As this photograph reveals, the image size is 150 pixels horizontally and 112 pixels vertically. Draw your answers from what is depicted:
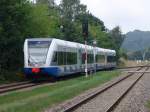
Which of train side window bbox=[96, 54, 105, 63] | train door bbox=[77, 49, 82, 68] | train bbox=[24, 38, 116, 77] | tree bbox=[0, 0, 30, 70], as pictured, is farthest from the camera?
train side window bbox=[96, 54, 105, 63]

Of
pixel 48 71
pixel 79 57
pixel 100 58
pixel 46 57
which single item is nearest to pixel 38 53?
pixel 46 57

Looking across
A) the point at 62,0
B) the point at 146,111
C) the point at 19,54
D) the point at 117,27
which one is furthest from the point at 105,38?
the point at 146,111

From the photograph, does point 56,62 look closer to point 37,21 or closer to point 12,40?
point 12,40

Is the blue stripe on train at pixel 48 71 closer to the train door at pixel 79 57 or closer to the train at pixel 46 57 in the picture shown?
the train at pixel 46 57

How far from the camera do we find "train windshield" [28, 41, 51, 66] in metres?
37.6

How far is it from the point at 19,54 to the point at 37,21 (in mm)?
8501

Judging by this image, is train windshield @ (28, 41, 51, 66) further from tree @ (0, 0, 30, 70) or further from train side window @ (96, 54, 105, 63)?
train side window @ (96, 54, 105, 63)

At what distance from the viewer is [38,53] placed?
3766 cm

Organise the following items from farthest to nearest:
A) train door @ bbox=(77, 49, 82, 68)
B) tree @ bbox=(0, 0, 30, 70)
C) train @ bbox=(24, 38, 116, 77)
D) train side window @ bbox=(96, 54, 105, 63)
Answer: train side window @ bbox=(96, 54, 105, 63) < train door @ bbox=(77, 49, 82, 68) < tree @ bbox=(0, 0, 30, 70) < train @ bbox=(24, 38, 116, 77)

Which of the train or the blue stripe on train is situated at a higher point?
the train

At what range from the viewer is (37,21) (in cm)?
5322

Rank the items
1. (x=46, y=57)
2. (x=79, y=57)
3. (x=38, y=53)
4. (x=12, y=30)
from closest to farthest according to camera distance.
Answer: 1. (x=46, y=57)
2. (x=38, y=53)
3. (x=12, y=30)
4. (x=79, y=57)

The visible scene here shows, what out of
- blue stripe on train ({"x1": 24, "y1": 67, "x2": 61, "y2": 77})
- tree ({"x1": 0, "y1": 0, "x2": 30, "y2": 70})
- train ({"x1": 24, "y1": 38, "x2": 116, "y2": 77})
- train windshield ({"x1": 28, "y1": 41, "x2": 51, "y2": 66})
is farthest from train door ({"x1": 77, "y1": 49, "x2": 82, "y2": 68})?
train windshield ({"x1": 28, "y1": 41, "x2": 51, "y2": 66})

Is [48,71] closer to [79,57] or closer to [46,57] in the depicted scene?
[46,57]
